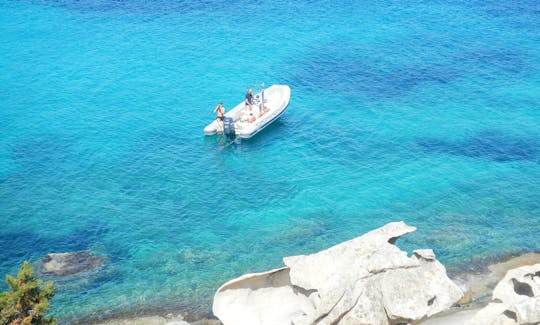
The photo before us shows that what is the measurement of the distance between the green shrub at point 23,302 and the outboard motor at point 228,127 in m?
27.8

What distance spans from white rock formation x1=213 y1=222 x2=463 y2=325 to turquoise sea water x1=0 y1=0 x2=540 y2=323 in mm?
5508

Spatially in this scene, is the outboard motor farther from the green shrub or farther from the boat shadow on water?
the green shrub

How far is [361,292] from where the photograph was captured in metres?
26.7

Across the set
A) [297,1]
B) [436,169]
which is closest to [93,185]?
[436,169]

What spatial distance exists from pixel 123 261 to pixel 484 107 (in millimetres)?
37641

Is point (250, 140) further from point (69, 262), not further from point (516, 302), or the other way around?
point (516, 302)

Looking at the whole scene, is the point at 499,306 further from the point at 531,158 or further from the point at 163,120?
the point at 163,120

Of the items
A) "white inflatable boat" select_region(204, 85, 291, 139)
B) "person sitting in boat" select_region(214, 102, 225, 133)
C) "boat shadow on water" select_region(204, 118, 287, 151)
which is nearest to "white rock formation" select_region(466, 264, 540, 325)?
"boat shadow on water" select_region(204, 118, 287, 151)

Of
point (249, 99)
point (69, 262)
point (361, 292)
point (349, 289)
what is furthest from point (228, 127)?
point (361, 292)

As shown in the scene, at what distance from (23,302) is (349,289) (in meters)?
13.9

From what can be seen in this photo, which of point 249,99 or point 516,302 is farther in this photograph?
point 249,99

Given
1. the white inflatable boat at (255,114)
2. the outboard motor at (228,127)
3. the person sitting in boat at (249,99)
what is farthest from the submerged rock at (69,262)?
the person sitting in boat at (249,99)

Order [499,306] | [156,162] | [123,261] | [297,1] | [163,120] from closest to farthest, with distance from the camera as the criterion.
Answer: [499,306]
[123,261]
[156,162]
[163,120]
[297,1]

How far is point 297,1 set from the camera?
271 ft
